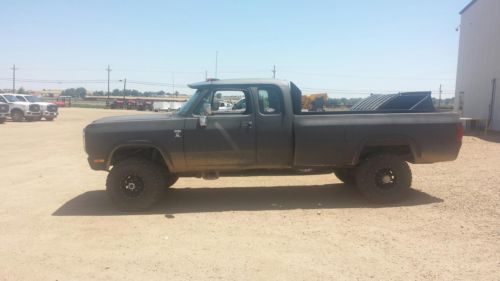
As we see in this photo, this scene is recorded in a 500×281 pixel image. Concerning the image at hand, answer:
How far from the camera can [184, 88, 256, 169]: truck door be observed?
6453 mm

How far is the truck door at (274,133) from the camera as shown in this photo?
6.48 m

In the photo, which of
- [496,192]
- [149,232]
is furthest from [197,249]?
[496,192]

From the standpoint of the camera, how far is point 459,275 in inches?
159

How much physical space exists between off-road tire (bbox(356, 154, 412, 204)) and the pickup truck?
0.05 ft

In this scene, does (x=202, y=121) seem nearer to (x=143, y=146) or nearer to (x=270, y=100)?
(x=143, y=146)

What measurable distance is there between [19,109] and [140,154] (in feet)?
86.4

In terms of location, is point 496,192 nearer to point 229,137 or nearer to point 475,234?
point 475,234

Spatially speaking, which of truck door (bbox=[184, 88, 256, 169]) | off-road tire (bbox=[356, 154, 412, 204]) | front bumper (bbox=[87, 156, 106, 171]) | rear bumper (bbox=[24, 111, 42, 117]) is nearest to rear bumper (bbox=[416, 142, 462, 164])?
off-road tire (bbox=[356, 154, 412, 204])

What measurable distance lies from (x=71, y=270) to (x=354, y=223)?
354 centimetres

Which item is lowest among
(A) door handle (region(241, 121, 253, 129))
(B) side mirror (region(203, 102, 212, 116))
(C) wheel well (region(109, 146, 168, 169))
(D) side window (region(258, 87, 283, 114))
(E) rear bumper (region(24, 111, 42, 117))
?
(E) rear bumper (region(24, 111, 42, 117))

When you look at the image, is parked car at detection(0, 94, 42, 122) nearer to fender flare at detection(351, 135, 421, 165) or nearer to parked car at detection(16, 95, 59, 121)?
parked car at detection(16, 95, 59, 121)

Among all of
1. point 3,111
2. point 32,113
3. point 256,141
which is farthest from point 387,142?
point 32,113

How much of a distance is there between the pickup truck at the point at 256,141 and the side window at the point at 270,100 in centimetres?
2

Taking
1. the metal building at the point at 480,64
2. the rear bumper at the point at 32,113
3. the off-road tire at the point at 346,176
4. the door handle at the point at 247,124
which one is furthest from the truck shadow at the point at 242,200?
the rear bumper at the point at 32,113
